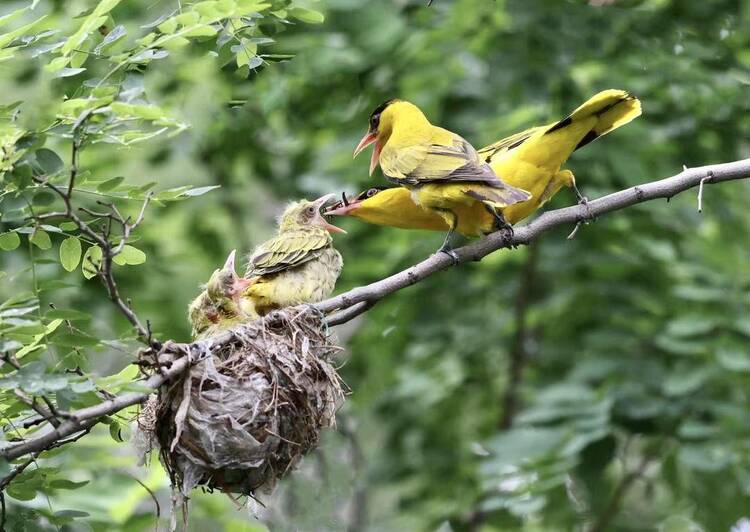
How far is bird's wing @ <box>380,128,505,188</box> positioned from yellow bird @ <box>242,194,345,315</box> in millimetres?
606

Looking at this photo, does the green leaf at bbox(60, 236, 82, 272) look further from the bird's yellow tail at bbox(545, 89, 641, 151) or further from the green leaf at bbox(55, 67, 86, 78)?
the bird's yellow tail at bbox(545, 89, 641, 151)

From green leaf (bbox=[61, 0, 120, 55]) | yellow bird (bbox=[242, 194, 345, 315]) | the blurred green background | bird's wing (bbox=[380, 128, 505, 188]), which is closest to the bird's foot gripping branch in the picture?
bird's wing (bbox=[380, 128, 505, 188])

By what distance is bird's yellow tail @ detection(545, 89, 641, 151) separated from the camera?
200 inches

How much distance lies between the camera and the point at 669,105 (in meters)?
7.77

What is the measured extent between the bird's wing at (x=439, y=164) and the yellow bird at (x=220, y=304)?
0.99 m

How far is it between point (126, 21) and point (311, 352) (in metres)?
3.38

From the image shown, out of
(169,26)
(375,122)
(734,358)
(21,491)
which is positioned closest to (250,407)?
(21,491)

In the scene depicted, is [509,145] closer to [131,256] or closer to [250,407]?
[250,407]

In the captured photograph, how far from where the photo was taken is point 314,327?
4.96m

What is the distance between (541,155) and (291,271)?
148 centimetres

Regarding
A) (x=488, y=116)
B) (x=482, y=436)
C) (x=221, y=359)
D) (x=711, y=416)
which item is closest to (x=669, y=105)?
(x=488, y=116)

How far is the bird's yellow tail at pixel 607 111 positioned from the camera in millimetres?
5090

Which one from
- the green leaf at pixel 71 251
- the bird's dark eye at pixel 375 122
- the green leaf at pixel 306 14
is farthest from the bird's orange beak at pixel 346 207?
the green leaf at pixel 71 251

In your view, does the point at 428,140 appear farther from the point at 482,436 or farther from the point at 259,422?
the point at 482,436
